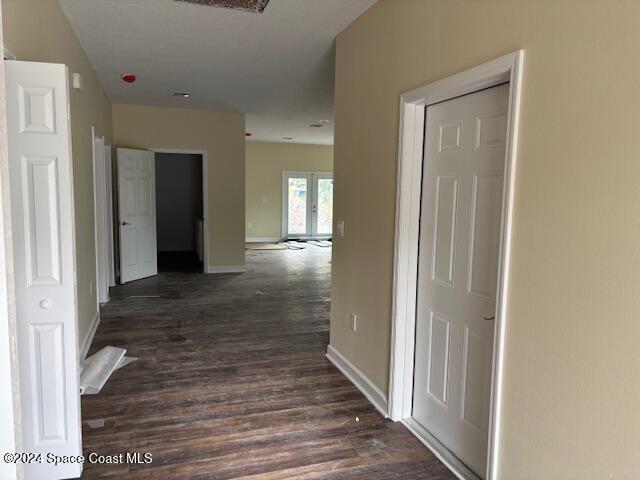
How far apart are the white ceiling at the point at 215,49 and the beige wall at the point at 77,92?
18 centimetres

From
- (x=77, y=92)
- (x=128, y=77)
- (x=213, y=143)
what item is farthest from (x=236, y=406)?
(x=213, y=143)

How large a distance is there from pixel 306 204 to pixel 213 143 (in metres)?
5.21

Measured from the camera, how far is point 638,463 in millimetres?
1368

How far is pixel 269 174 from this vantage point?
1184 centimetres

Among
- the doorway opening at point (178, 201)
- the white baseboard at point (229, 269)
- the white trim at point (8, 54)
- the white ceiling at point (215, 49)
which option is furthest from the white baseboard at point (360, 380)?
the doorway opening at point (178, 201)

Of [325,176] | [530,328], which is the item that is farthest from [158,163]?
[530,328]

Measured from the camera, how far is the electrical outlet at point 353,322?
3.42m

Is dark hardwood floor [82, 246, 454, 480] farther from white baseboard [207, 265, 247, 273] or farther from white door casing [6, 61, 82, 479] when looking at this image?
white baseboard [207, 265, 247, 273]

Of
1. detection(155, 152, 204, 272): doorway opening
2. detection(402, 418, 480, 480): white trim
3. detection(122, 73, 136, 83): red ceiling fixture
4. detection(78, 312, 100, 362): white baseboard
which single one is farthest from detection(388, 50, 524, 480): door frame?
detection(155, 152, 204, 272): doorway opening

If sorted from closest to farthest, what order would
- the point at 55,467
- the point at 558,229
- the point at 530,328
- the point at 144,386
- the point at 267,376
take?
the point at 558,229
the point at 530,328
the point at 55,467
the point at 144,386
the point at 267,376

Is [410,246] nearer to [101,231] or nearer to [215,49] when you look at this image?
[215,49]

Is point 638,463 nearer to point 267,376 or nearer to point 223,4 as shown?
point 267,376

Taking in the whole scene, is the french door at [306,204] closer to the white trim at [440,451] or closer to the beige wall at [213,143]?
the beige wall at [213,143]

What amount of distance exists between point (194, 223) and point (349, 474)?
8561 mm
